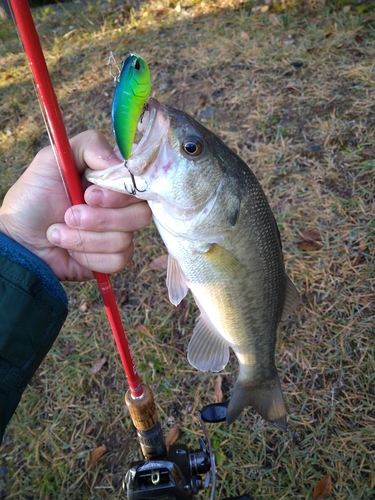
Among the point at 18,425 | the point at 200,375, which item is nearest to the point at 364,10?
the point at 200,375

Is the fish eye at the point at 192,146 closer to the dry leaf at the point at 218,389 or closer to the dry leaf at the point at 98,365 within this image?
the dry leaf at the point at 218,389

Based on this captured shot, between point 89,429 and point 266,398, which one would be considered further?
point 89,429

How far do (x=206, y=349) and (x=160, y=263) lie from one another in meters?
1.46

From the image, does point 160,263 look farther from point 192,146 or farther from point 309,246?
point 192,146

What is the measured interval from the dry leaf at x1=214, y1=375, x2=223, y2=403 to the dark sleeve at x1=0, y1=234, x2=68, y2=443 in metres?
1.29

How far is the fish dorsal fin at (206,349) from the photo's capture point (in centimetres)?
172

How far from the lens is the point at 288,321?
2674 mm

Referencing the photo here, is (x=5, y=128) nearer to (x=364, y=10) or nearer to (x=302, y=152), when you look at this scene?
(x=302, y=152)

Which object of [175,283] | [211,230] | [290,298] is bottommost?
[290,298]

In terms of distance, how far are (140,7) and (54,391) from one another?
5.29 m

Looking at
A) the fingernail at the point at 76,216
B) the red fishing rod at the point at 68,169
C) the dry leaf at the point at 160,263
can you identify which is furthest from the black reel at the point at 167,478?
the dry leaf at the point at 160,263

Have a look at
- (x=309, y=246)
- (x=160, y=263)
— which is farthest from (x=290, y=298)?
(x=160, y=263)

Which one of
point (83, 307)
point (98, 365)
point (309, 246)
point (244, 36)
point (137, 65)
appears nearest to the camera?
point (137, 65)

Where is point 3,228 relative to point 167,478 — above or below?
above
